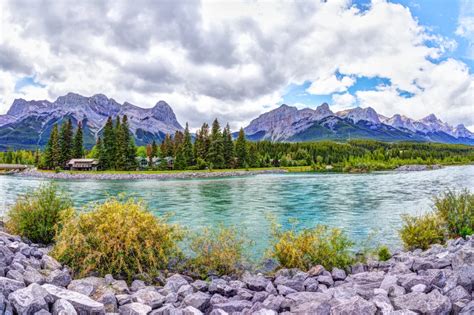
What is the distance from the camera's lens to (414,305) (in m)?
5.68

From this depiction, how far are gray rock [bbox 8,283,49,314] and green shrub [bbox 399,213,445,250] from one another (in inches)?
454

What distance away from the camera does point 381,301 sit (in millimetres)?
5871

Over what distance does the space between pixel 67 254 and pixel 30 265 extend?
960mm

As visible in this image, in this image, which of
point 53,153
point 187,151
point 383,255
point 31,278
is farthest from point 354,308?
point 53,153

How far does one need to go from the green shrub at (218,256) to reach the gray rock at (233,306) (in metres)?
2.93

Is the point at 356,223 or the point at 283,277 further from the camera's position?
the point at 356,223

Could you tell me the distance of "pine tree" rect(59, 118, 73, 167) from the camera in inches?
3760

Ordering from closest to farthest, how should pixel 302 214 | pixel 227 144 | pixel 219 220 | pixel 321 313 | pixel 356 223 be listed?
pixel 321 313 < pixel 356 223 < pixel 219 220 < pixel 302 214 < pixel 227 144

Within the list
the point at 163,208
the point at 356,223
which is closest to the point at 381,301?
the point at 356,223

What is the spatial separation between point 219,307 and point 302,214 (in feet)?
57.5

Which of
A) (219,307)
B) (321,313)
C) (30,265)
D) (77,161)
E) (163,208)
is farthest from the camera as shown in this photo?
(77,161)

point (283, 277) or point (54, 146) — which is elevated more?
point (54, 146)

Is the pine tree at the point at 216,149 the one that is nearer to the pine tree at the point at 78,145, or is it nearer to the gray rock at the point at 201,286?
the pine tree at the point at 78,145

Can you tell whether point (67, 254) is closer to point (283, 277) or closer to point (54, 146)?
point (283, 277)
